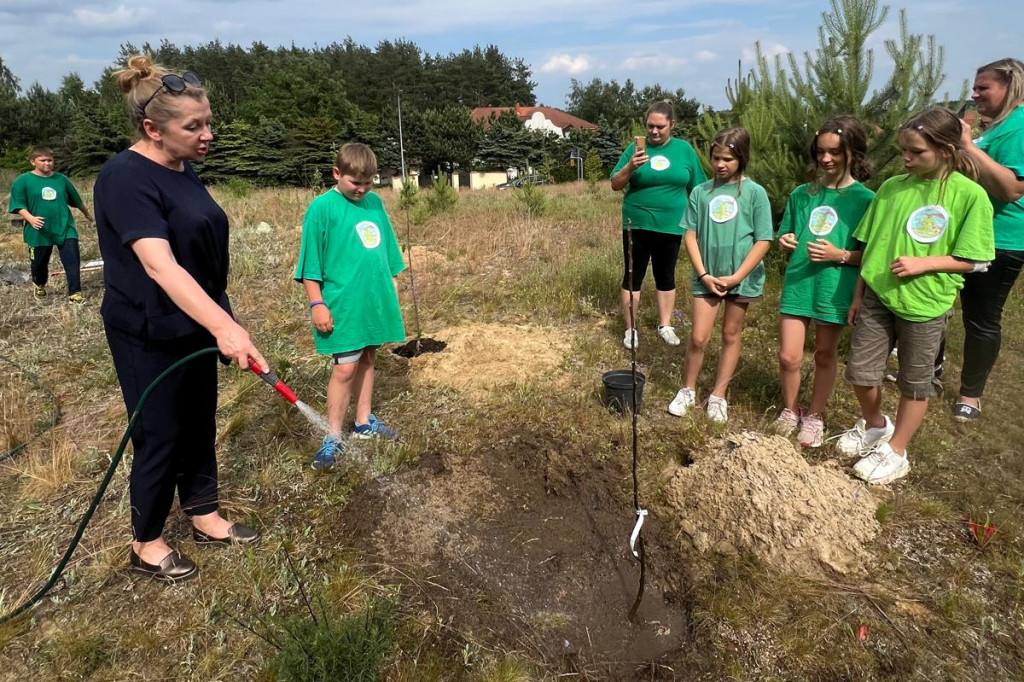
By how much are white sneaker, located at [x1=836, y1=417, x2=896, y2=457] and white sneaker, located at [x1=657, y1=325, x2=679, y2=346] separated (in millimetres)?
1533

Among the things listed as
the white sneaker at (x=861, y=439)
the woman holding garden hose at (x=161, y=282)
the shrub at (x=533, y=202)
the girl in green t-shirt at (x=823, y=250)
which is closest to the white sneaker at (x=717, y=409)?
the girl in green t-shirt at (x=823, y=250)

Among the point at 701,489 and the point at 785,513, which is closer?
the point at 785,513

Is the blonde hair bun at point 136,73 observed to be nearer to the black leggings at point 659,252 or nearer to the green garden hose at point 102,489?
the green garden hose at point 102,489

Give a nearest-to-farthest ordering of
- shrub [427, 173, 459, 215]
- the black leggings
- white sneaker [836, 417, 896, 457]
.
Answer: white sneaker [836, 417, 896, 457] → the black leggings → shrub [427, 173, 459, 215]

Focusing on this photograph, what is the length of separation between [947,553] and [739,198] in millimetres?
1858

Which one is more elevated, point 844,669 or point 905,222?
point 905,222

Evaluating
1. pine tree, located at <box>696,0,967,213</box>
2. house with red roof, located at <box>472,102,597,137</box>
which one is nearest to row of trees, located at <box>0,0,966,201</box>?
pine tree, located at <box>696,0,967,213</box>

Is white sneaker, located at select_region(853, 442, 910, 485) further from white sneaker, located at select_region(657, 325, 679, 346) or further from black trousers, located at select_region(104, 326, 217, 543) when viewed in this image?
black trousers, located at select_region(104, 326, 217, 543)

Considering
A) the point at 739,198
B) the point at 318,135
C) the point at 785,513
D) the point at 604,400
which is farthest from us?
the point at 318,135

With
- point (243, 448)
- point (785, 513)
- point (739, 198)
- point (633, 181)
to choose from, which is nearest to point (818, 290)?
point (739, 198)

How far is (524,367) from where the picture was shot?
4016 mm

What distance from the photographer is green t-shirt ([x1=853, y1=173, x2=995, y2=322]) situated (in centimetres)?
231

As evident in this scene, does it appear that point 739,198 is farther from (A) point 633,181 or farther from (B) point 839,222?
(A) point 633,181

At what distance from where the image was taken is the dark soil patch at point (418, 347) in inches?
170
